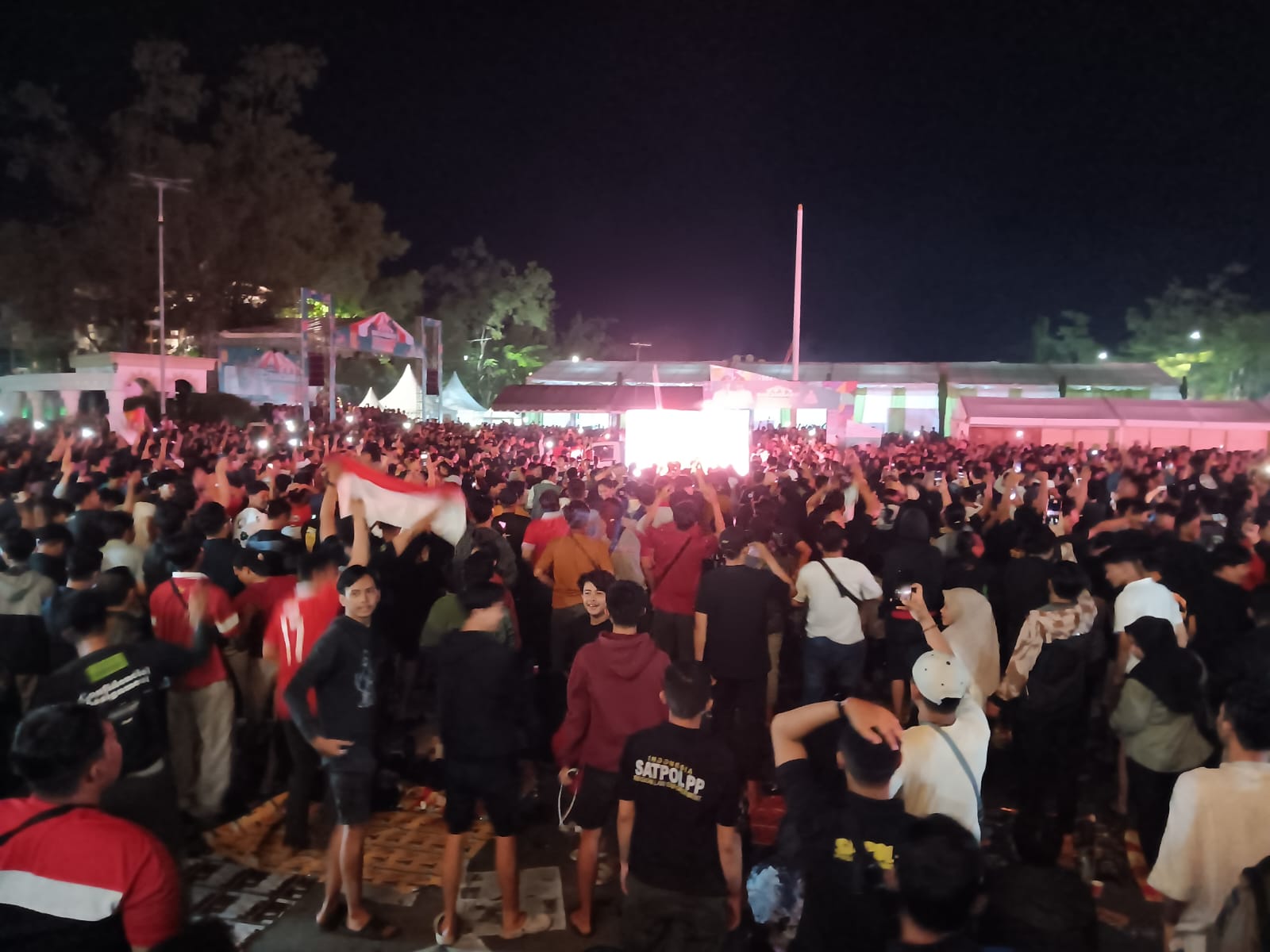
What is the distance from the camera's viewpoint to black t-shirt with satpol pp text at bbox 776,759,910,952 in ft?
7.74

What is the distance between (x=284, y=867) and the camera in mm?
4512

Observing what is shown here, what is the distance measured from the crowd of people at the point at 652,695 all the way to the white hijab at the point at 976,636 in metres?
0.02

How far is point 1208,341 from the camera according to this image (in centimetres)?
5181

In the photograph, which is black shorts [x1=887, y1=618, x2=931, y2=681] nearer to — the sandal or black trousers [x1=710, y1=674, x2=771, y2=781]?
black trousers [x1=710, y1=674, x2=771, y2=781]

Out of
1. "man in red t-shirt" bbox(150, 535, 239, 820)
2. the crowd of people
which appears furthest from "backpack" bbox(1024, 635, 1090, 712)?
"man in red t-shirt" bbox(150, 535, 239, 820)

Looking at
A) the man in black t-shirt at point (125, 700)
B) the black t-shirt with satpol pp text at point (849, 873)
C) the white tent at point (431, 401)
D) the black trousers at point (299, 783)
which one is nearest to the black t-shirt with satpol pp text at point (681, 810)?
the black t-shirt with satpol pp text at point (849, 873)

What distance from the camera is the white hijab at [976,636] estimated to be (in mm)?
4891

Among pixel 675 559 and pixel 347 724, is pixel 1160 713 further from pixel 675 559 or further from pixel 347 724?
pixel 347 724

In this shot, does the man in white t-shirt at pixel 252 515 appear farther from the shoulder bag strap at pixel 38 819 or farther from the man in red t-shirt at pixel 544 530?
the shoulder bag strap at pixel 38 819

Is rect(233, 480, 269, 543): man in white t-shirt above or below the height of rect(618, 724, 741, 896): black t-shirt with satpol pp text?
above

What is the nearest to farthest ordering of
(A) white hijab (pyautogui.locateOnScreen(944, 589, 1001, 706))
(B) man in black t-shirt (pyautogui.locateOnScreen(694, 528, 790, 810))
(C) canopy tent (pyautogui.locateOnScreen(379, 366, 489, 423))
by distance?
1. (A) white hijab (pyautogui.locateOnScreen(944, 589, 1001, 706))
2. (B) man in black t-shirt (pyautogui.locateOnScreen(694, 528, 790, 810))
3. (C) canopy tent (pyautogui.locateOnScreen(379, 366, 489, 423))

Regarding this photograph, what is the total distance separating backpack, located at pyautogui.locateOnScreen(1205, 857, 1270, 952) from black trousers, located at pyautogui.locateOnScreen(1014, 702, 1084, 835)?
2.09 meters

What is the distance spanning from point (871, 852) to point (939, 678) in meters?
0.72

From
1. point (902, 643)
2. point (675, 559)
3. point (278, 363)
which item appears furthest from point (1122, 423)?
point (278, 363)
